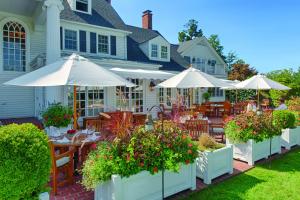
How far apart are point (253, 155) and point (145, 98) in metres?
11.1

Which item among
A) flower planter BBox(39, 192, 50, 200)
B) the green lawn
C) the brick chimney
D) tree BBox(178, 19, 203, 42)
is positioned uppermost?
tree BBox(178, 19, 203, 42)

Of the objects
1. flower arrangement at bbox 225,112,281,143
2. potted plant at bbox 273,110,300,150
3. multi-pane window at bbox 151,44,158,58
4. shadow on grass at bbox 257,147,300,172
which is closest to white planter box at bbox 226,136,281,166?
flower arrangement at bbox 225,112,281,143

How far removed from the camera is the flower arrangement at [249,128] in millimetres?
→ 7570

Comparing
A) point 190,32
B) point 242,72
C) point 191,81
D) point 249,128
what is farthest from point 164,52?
point 190,32

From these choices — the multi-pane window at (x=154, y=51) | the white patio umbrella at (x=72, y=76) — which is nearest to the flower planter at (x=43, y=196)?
the white patio umbrella at (x=72, y=76)

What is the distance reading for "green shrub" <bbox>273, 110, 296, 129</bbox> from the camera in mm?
9227

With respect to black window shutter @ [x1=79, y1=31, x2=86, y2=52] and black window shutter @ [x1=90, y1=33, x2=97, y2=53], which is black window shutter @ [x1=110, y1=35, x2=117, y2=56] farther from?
black window shutter @ [x1=79, y1=31, x2=86, y2=52]

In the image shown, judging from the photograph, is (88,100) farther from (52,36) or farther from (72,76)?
(72,76)

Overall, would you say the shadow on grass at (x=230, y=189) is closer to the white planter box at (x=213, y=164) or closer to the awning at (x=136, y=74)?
the white planter box at (x=213, y=164)

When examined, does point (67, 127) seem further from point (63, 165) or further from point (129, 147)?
point (129, 147)

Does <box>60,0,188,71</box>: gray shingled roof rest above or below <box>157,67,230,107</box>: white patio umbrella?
above

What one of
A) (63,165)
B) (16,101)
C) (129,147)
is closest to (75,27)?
(16,101)

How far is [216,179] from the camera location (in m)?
6.34

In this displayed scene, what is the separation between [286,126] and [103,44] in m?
12.7
